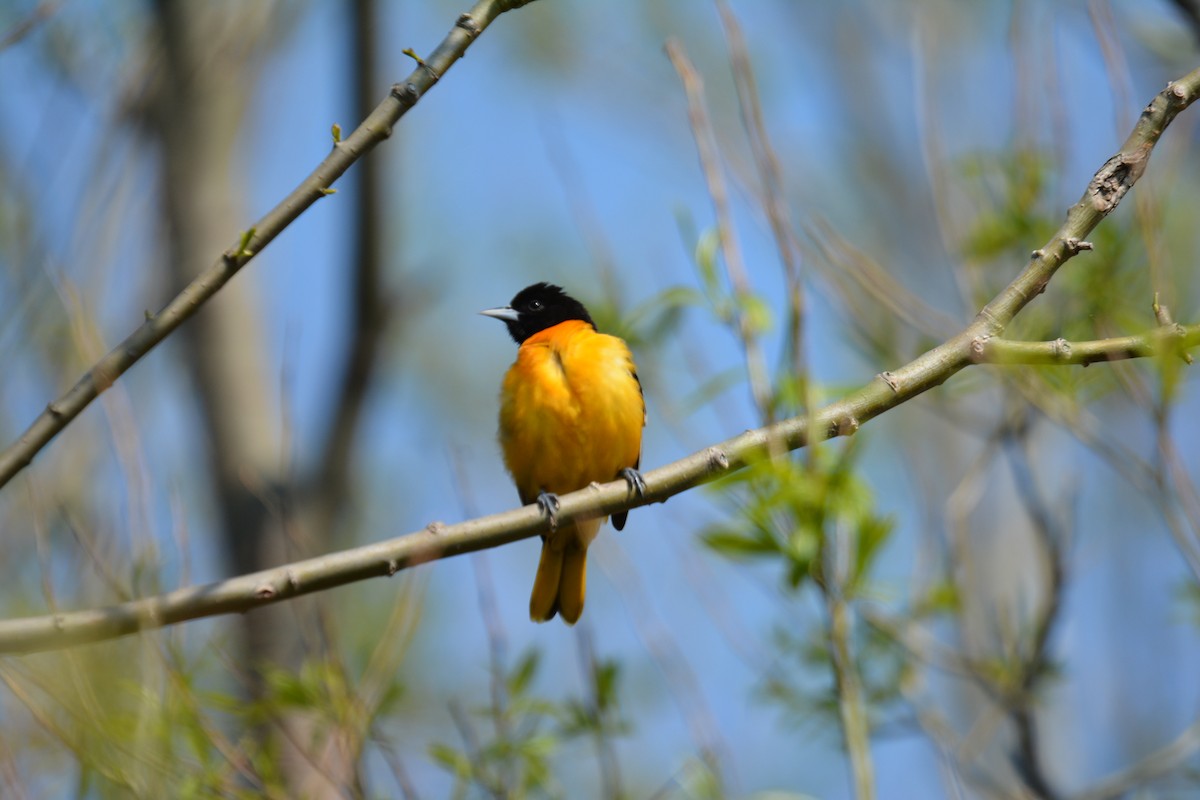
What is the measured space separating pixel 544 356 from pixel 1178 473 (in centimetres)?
235

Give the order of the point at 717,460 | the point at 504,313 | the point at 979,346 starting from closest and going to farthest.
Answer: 1. the point at 979,346
2. the point at 717,460
3. the point at 504,313

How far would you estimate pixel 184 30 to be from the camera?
610 cm

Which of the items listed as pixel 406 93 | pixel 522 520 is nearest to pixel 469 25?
pixel 406 93

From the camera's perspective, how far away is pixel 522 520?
8.57ft

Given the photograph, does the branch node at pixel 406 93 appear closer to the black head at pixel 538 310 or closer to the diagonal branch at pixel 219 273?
the diagonal branch at pixel 219 273

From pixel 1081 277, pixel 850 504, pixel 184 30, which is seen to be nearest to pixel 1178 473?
pixel 850 504

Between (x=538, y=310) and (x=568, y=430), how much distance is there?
123 centimetres

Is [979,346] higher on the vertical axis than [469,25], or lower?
lower

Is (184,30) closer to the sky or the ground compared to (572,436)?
closer to the sky

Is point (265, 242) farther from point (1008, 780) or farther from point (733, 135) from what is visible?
point (733, 135)

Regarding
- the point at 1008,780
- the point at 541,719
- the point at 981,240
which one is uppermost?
the point at 981,240

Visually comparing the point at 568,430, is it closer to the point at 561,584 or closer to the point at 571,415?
the point at 571,415

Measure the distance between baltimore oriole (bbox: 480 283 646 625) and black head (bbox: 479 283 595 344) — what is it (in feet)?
2.08

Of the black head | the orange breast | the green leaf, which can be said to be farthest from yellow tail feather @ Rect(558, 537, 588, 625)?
the green leaf
